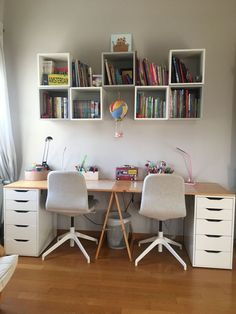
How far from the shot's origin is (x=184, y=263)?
258 cm

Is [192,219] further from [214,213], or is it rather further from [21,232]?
[21,232]

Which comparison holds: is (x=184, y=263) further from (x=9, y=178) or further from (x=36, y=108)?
(x=36, y=108)

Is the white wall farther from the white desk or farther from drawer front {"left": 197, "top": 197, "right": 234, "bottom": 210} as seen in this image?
drawer front {"left": 197, "top": 197, "right": 234, "bottom": 210}

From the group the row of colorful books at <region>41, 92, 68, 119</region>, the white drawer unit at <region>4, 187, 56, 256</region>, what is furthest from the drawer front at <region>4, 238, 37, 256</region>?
the row of colorful books at <region>41, 92, 68, 119</region>

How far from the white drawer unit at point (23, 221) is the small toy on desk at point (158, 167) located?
1233 mm

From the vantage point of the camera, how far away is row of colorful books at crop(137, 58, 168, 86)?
2875mm

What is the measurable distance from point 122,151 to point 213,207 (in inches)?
47.6

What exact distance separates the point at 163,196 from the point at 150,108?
100cm

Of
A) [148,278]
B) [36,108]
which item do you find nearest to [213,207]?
[148,278]

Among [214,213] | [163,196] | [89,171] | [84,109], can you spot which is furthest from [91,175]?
[214,213]

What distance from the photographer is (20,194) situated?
2.78m

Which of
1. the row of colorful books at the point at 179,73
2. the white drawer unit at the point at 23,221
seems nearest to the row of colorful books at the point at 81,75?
the row of colorful books at the point at 179,73

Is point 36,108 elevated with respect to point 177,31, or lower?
lower

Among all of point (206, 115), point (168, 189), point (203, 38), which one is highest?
point (203, 38)
